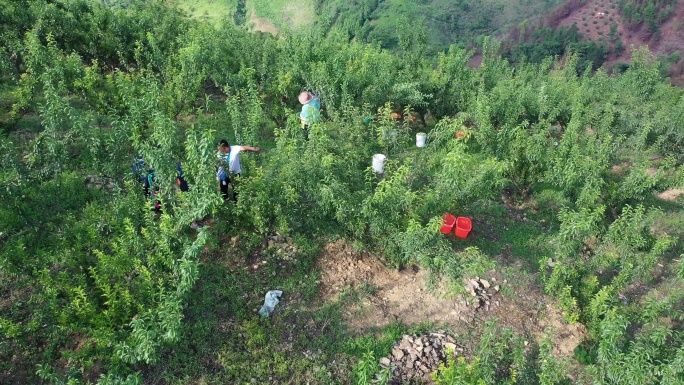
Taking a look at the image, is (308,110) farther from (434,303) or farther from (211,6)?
(211,6)

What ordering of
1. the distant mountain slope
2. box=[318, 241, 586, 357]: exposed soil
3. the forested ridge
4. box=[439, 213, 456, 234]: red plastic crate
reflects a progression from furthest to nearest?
the distant mountain slope < box=[439, 213, 456, 234]: red plastic crate < box=[318, 241, 586, 357]: exposed soil < the forested ridge

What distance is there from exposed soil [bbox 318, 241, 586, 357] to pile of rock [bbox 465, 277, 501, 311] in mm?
51

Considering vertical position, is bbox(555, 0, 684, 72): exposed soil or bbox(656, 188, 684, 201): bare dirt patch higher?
bbox(656, 188, 684, 201): bare dirt patch

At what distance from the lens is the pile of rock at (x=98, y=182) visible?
743 cm

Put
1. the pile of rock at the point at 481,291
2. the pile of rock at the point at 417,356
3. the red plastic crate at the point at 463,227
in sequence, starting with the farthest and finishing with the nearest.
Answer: the red plastic crate at the point at 463,227 < the pile of rock at the point at 481,291 < the pile of rock at the point at 417,356

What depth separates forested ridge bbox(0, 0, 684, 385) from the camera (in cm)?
489

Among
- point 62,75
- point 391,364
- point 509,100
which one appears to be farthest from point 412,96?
point 62,75

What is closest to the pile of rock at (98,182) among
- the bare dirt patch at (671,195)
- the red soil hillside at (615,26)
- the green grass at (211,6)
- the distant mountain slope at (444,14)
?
the bare dirt patch at (671,195)

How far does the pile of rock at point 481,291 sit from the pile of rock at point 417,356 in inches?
Result: 31.1

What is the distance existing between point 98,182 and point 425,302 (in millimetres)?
5915

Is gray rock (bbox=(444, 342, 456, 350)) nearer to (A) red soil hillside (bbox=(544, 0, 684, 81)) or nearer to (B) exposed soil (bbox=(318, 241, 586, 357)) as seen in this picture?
(B) exposed soil (bbox=(318, 241, 586, 357))

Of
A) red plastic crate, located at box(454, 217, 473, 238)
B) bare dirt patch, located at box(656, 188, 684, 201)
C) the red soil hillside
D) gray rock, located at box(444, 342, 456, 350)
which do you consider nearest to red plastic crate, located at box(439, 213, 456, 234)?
red plastic crate, located at box(454, 217, 473, 238)

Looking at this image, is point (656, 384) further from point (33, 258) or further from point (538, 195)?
point (33, 258)

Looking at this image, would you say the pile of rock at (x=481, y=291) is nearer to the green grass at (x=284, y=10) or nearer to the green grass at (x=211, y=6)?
the green grass at (x=284, y=10)
